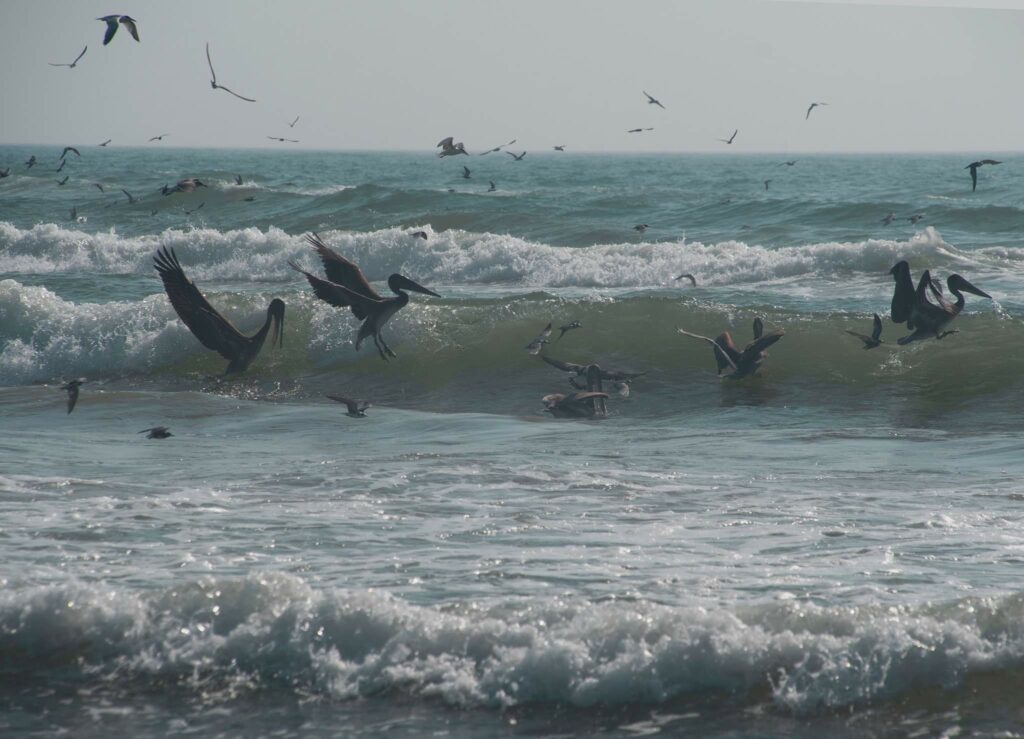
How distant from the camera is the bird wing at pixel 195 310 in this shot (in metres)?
11.2

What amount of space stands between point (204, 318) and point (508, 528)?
470cm

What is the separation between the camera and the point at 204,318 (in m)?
11.5

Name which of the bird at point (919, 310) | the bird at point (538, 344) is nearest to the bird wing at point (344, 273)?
the bird at point (538, 344)

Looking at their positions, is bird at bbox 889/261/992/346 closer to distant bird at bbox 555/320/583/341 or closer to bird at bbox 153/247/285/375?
distant bird at bbox 555/320/583/341

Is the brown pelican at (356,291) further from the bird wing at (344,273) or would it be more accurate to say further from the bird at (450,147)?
the bird at (450,147)

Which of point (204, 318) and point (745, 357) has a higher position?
point (204, 318)

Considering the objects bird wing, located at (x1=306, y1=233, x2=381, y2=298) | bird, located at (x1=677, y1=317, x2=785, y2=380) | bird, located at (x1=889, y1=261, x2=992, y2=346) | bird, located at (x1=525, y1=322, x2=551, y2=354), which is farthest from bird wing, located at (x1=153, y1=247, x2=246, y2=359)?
bird, located at (x1=889, y1=261, x2=992, y2=346)

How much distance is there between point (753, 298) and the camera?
67.8 feet

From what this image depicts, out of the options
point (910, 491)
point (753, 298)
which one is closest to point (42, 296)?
point (753, 298)

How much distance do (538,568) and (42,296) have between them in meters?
14.9

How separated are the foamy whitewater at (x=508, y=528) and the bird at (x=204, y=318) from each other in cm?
76

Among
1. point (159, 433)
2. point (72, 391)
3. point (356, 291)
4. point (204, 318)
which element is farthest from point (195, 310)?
point (72, 391)

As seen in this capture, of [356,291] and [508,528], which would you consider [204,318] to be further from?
[508,528]

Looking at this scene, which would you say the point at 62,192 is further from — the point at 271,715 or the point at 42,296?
the point at 271,715
